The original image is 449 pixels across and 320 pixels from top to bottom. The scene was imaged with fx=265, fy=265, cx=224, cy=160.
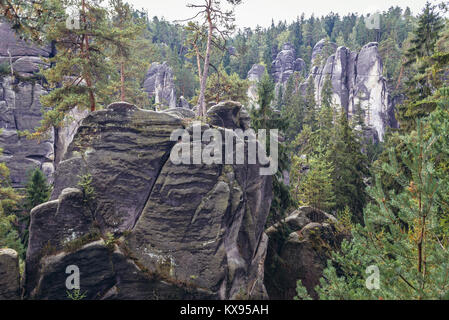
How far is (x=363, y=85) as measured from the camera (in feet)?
174

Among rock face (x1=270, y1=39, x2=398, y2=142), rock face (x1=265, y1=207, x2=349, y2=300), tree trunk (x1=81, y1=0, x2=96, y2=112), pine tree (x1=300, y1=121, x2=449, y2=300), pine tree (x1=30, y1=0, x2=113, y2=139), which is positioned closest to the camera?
pine tree (x1=300, y1=121, x2=449, y2=300)

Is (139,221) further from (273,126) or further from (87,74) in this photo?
(273,126)

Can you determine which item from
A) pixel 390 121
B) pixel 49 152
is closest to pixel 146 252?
pixel 49 152

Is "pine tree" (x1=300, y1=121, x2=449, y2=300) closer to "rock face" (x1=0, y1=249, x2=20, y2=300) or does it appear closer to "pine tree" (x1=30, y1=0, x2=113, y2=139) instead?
"rock face" (x1=0, y1=249, x2=20, y2=300)

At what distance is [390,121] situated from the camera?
169 feet

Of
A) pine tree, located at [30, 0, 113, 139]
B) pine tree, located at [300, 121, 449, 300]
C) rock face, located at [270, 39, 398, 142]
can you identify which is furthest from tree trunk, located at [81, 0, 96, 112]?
rock face, located at [270, 39, 398, 142]

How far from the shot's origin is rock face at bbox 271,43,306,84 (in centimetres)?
7375

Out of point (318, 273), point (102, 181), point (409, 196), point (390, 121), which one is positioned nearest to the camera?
point (409, 196)

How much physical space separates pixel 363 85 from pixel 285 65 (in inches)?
1039

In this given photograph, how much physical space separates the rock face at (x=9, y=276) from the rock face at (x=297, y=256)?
38.6 ft

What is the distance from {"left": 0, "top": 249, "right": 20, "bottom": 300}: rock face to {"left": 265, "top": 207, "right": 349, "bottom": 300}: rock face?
1177 centimetres

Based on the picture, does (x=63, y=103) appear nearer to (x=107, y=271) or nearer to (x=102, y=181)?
(x=102, y=181)

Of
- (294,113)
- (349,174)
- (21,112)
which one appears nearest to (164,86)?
(21,112)

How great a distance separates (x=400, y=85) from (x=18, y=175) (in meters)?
63.7
